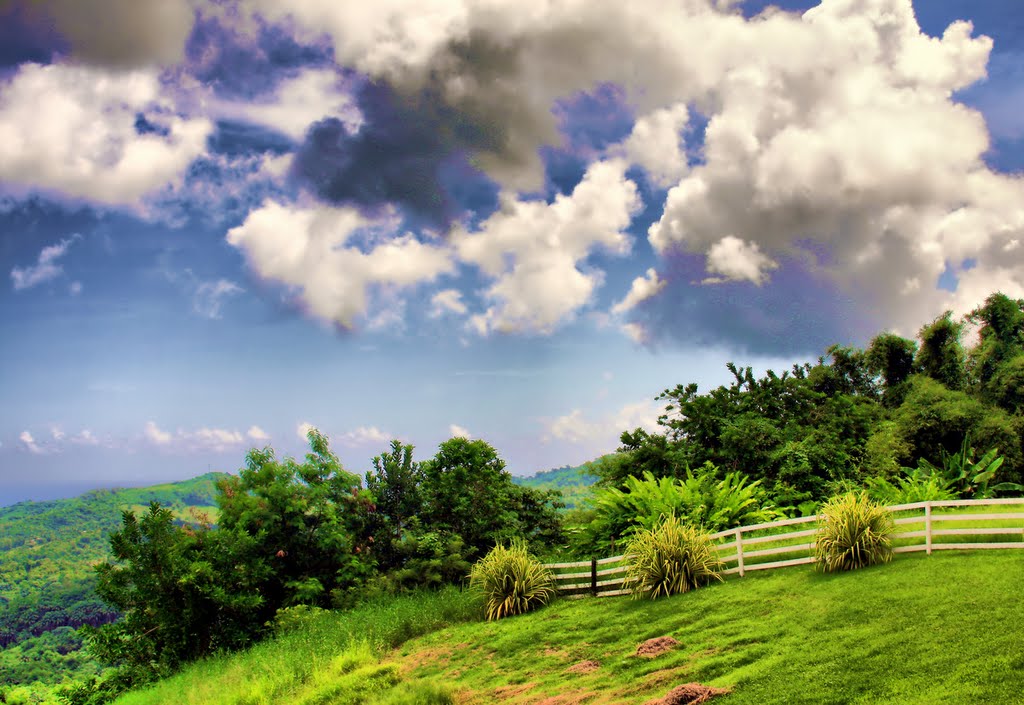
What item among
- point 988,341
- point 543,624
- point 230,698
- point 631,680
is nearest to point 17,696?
point 230,698

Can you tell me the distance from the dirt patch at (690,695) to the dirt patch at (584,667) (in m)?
2.12

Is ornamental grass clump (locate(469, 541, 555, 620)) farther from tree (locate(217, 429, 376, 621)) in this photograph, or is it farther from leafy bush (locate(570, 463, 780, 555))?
tree (locate(217, 429, 376, 621))

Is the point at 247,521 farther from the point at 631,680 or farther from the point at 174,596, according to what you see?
the point at 631,680

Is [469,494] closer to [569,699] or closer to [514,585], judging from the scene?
[514,585]

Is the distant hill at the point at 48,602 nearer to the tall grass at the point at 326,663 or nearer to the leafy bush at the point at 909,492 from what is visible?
the tall grass at the point at 326,663

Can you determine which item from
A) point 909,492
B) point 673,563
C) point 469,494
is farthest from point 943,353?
point 673,563

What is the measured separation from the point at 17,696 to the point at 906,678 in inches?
1125

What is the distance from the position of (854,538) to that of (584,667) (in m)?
4.79

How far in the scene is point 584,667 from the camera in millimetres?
9648

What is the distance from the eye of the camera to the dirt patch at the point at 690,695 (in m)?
7.31

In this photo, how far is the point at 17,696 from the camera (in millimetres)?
23922

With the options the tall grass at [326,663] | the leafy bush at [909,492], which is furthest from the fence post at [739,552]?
the tall grass at [326,663]

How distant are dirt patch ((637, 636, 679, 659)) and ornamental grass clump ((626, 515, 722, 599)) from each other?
235cm

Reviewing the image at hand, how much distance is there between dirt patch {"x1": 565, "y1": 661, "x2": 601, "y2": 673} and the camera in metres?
9.53
